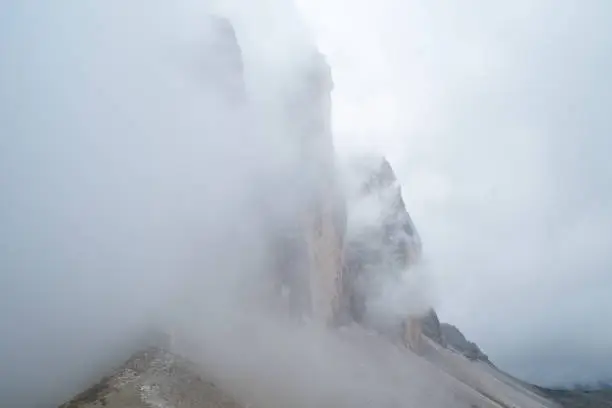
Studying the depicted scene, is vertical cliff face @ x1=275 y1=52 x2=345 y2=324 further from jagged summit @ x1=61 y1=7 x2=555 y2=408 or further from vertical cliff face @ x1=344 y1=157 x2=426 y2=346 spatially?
vertical cliff face @ x1=344 y1=157 x2=426 y2=346

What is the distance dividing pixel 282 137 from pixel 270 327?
4778 cm

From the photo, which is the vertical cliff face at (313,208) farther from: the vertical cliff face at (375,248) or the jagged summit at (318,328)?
the vertical cliff face at (375,248)

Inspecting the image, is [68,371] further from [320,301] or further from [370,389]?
[320,301]

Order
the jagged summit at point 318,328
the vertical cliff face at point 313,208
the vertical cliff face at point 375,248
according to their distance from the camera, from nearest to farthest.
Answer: the jagged summit at point 318,328, the vertical cliff face at point 313,208, the vertical cliff face at point 375,248

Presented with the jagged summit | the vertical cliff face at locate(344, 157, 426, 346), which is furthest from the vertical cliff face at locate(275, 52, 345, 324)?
the vertical cliff face at locate(344, 157, 426, 346)

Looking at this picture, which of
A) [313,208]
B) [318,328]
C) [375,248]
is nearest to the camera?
[318,328]

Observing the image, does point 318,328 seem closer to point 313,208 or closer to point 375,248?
point 313,208

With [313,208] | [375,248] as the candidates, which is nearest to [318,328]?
[313,208]

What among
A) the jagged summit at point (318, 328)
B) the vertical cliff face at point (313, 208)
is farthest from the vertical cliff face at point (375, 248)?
the vertical cliff face at point (313, 208)

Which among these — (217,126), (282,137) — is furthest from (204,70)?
(282,137)

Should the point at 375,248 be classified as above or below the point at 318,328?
above

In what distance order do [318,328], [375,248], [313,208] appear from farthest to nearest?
[375,248] → [313,208] → [318,328]

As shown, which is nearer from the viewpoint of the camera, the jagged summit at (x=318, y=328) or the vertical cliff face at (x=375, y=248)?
the jagged summit at (x=318, y=328)

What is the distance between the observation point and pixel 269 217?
414ft
